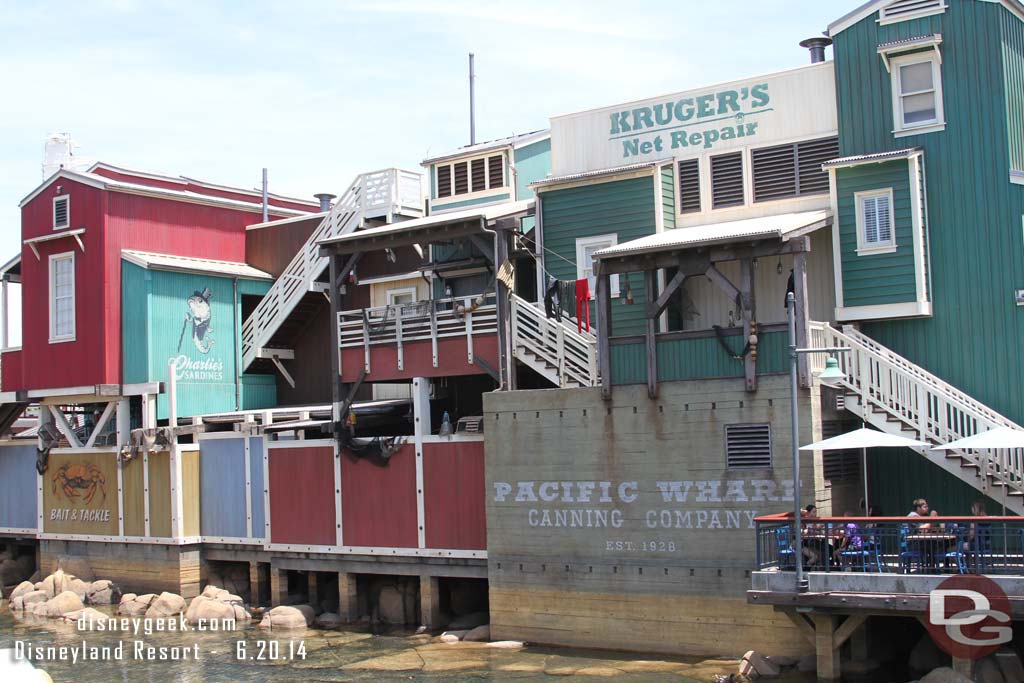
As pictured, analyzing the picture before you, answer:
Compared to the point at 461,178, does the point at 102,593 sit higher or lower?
lower

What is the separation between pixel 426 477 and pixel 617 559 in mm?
5618

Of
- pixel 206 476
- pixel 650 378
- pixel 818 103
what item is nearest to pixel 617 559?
pixel 650 378

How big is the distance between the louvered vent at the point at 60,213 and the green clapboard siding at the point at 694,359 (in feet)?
59.0

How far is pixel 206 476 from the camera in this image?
31.2 m

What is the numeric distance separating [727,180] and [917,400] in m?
7.25

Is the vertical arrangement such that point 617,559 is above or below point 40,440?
below

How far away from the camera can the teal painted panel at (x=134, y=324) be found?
31766 millimetres

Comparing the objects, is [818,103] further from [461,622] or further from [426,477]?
[461,622]

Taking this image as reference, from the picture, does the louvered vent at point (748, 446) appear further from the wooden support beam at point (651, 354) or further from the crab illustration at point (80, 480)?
the crab illustration at point (80, 480)

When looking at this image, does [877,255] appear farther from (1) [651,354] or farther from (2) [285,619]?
(2) [285,619]

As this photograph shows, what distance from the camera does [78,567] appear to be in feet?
108

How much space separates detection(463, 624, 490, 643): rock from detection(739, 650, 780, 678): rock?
611 cm

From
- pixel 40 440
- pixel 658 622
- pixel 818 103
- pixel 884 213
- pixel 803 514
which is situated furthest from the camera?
pixel 40 440

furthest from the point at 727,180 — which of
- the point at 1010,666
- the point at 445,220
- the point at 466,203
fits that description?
the point at 1010,666
